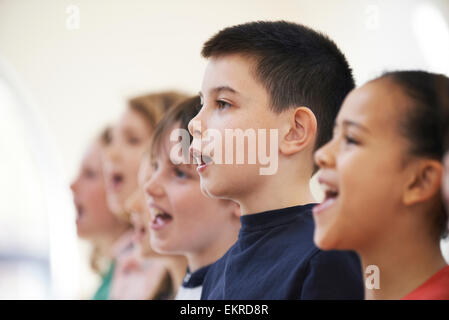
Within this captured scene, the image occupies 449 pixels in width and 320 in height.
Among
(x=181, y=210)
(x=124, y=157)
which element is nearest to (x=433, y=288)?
(x=181, y=210)

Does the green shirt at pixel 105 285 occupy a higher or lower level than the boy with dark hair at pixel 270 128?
lower

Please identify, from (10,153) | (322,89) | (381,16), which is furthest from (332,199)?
(10,153)

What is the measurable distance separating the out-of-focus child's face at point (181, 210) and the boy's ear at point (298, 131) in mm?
248

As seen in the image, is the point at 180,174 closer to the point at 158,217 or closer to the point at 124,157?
the point at 158,217

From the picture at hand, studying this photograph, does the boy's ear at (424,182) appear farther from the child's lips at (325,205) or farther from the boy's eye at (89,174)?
the boy's eye at (89,174)

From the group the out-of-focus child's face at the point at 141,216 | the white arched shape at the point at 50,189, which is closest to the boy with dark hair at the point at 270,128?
the out-of-focus child's face at the point at 141,216

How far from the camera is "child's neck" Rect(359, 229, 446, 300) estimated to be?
79 cm

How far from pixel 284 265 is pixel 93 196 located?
0.76 m

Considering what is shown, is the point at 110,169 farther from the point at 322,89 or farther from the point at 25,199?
the point at 322,89

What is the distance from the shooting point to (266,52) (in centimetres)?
94

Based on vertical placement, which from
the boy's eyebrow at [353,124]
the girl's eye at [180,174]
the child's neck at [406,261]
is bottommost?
the child's neck at [406,261]

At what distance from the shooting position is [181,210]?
114 cm

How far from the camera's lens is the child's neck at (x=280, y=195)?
0.92 metres

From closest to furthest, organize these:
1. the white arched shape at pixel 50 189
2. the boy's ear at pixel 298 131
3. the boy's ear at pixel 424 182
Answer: the boy's ear at pixel 424 182, the boy's ear at pixel 298 131, the white arched shape at pixel 50 189
